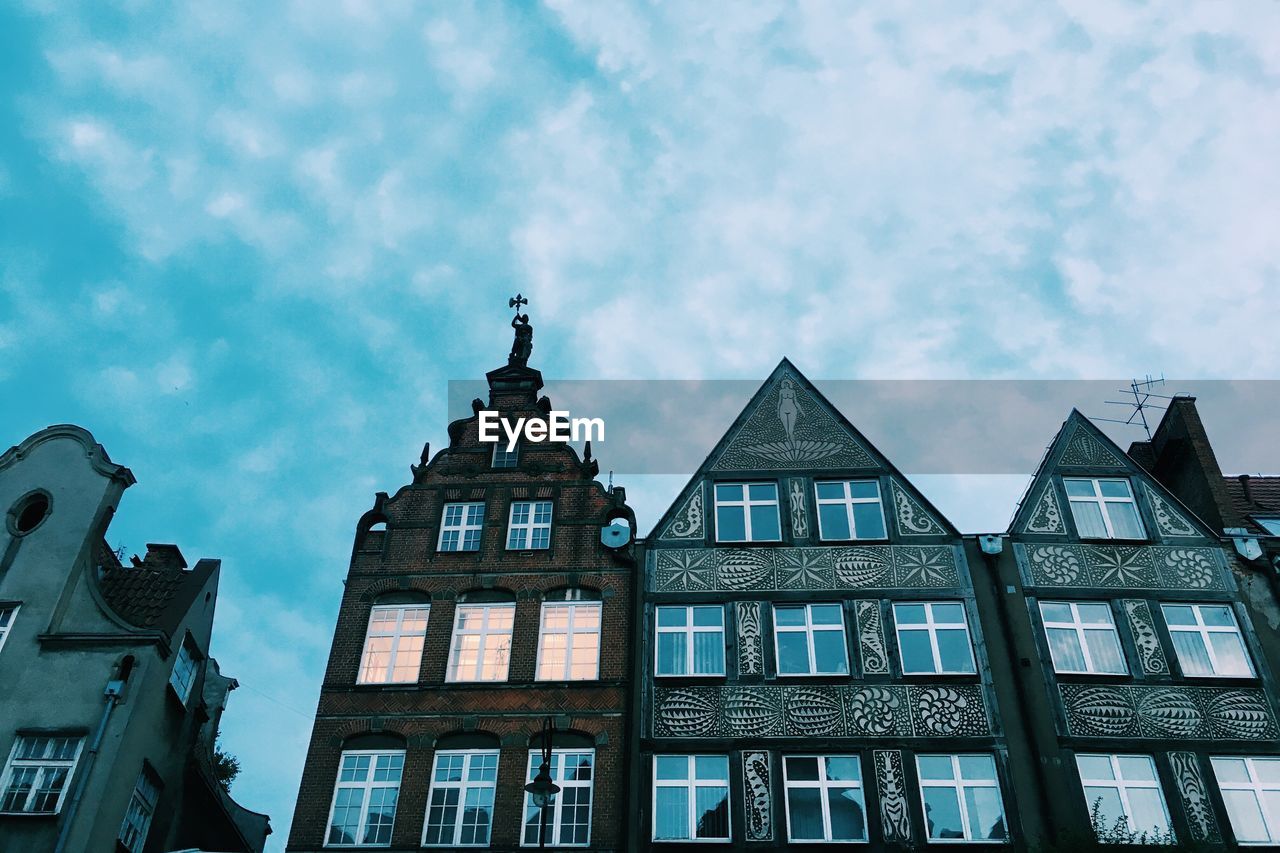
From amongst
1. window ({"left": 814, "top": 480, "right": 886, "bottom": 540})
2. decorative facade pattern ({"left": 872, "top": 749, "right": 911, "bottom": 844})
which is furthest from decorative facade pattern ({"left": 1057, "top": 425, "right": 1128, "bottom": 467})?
decorative facade pattern ({"left": 872, "top": 749, "right": 911, "bottom": 844})

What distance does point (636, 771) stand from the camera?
24234mm

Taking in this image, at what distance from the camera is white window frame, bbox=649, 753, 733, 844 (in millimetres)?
23438

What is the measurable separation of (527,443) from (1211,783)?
18011 mm

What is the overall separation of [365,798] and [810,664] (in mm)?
10268

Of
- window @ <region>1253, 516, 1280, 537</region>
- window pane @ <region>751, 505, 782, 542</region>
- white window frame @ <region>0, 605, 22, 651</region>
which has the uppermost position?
window @ <region>1253, 516, 1280, 537</region>

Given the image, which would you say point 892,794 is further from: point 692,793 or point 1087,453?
point 1087,453

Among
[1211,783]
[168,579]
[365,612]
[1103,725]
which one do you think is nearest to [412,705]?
[365,612]

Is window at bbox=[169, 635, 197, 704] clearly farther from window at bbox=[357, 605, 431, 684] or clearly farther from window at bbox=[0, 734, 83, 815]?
window at bbox=[357, 605, 431, 684]

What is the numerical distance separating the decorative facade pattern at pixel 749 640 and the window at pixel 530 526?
519 cm

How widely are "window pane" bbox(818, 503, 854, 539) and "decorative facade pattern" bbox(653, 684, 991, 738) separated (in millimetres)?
4259

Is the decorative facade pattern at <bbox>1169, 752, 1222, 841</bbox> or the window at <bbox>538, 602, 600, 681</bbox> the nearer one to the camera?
the decorative facade pattern at <bbox>1169, 752, 1222, 841</bbox>

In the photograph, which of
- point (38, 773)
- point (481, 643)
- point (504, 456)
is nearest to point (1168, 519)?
point (504, 456)

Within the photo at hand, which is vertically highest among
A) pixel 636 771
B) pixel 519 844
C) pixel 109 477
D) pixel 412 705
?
pixel 109 477

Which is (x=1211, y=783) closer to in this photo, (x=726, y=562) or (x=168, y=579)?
(x=726, y=562)
